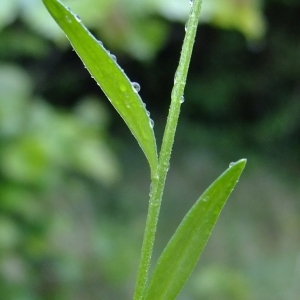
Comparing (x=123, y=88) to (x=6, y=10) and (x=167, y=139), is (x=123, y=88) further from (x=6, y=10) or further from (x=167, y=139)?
(x=6, y=10)

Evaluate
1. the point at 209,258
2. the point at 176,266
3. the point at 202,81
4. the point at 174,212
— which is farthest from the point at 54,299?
the point at 202,81

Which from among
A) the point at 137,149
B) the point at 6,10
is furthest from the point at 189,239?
the point at 137,149

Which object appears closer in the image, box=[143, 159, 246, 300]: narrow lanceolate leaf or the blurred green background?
box=[143, 159, 246, 300]: narrow lanceolate leaf

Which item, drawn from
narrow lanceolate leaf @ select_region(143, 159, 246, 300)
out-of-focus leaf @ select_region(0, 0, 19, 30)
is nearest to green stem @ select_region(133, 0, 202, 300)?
narrow lanceolate leaf @ select_region(143, 159, 246, 300)

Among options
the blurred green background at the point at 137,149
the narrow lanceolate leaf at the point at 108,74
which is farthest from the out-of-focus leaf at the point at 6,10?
the narrow lanceolate leaf at the point at 108,74

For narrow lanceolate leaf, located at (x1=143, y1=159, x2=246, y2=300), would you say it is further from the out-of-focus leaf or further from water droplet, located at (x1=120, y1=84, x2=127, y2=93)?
the out-of-focus leaf

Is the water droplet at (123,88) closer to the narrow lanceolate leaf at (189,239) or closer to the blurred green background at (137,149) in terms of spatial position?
the narrow lanceolate leaf at (189,239)
